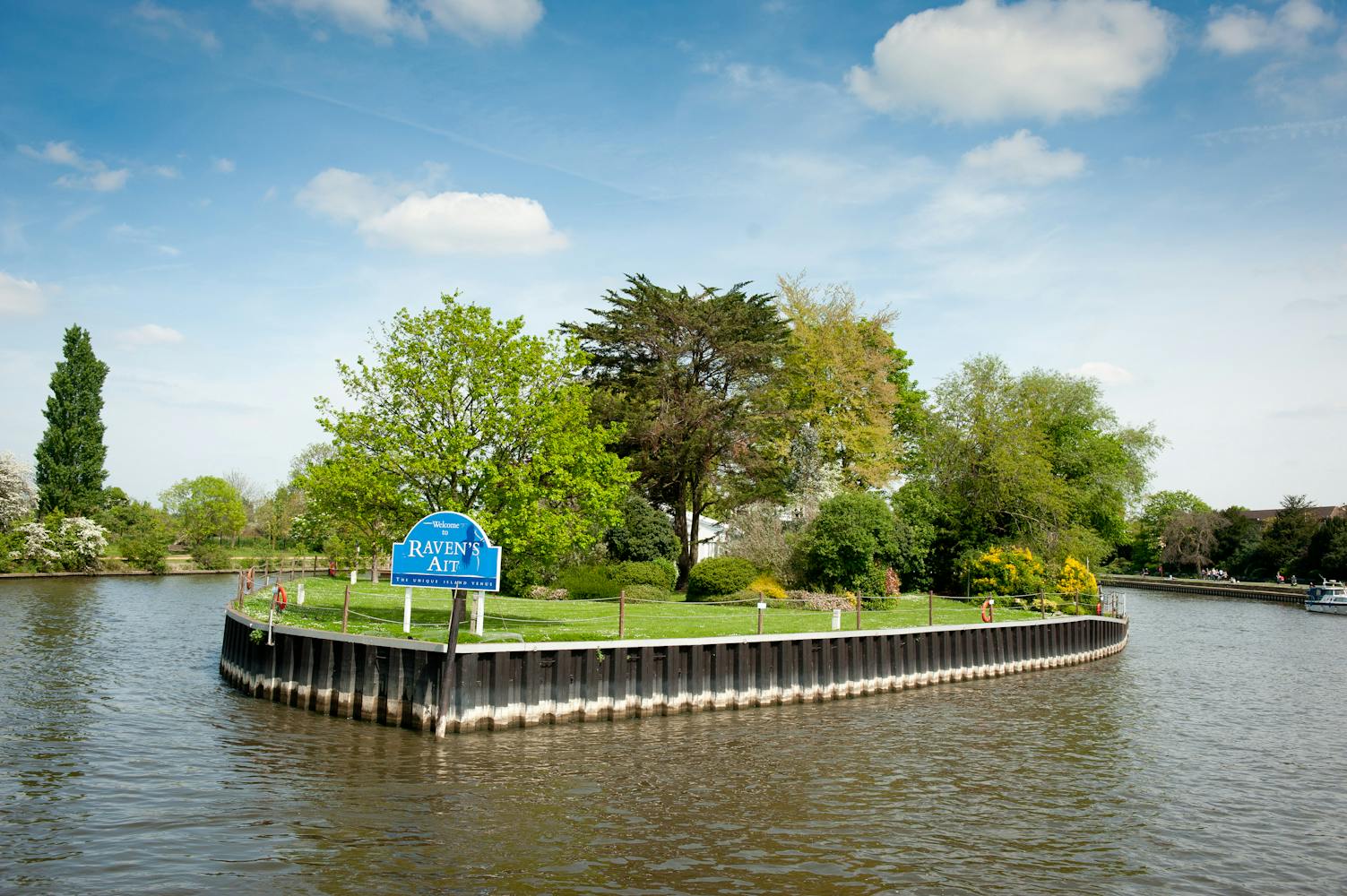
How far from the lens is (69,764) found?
1691 centimetres

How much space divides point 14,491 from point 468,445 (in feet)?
221

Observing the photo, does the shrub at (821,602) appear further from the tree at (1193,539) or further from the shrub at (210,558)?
the tree at (1193,539)

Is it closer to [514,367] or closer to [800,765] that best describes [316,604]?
[514,367]

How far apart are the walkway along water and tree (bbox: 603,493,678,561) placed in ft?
58.5

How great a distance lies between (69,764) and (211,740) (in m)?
2.67

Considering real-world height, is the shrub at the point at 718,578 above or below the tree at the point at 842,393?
below

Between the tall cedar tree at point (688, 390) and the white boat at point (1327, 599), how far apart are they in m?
49.3

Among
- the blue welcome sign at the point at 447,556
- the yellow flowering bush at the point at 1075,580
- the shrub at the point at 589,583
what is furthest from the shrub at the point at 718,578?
the blue welcome sign at the point at 447,556

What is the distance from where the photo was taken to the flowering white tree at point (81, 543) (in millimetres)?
69062

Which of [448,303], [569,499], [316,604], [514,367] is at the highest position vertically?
[448,303]

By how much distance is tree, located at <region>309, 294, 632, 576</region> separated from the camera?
26.0 metres

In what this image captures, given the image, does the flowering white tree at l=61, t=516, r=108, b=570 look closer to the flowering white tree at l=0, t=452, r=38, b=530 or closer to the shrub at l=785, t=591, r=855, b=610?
the flowering white tree at l=0, t=452, r=38, b=530

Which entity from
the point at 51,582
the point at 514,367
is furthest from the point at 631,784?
the point at 51,582

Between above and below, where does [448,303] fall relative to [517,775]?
above
